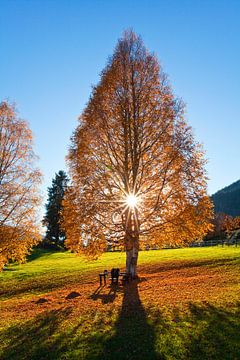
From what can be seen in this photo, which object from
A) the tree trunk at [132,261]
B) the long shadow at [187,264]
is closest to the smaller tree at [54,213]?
the long shadow at [187,264]

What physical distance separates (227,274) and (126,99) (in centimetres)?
1293

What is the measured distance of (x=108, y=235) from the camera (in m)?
18.1

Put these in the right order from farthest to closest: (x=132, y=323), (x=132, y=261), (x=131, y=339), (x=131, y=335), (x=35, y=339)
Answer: (x=132, y=261) → (x=132, y=323) → (x=35, y=339) → (x=131, y=335) → (x=131, y=339)

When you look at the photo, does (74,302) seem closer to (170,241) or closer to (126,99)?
(170,241)

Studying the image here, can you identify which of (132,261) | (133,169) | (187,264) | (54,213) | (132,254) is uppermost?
(54,213)

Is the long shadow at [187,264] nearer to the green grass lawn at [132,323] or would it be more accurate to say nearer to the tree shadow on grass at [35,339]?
the green grass lawn at [132,323]

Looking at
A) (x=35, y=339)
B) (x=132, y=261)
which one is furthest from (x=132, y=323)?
(x=132, y=261)

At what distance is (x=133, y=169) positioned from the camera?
18.4 metres

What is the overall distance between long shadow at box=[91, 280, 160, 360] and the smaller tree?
48.2 metres

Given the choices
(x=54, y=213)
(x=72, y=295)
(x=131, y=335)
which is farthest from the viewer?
(x=54, y=213)

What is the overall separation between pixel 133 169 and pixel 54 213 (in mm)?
44615

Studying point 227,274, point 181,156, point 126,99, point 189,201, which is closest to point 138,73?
point 126,99

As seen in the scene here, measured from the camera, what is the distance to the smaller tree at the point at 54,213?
60.1 metres

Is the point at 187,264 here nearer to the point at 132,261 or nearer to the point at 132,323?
the point at 132,261
